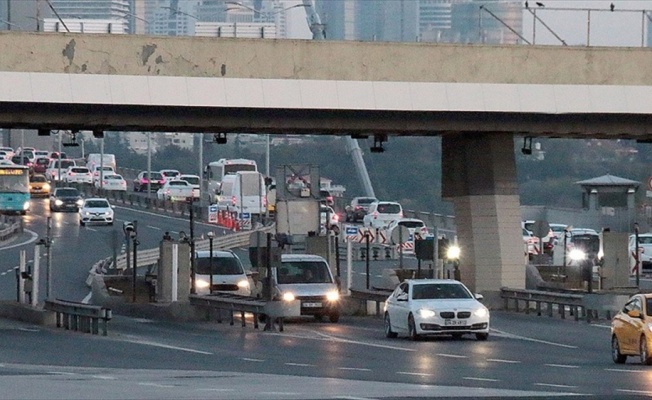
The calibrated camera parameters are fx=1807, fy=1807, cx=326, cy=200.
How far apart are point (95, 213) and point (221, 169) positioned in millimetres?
21901

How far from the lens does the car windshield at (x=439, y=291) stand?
37.6 metres

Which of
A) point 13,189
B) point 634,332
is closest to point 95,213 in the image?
point 13,189

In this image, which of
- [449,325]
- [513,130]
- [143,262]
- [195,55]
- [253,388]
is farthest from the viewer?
[143,262]

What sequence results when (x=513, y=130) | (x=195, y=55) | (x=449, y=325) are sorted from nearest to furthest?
1. (x=449, y=325)
2. (x=195, y=55)
3. (x=513, y=130)

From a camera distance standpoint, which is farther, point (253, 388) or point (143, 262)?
point (143, 262)

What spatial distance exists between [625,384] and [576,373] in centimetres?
289

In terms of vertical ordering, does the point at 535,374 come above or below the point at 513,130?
below

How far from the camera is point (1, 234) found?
290 feet

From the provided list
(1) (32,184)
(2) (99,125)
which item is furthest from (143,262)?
(1) (32,184)

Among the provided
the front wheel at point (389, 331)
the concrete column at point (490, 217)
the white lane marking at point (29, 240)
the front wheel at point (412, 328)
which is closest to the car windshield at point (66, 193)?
the white lane marking at point (29, 240)

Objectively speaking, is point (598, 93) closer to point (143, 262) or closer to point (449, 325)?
point (449, 325)

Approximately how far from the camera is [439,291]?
37781 mm

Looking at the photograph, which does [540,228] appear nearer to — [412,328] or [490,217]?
[490,217]

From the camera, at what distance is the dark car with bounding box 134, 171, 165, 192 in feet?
431
